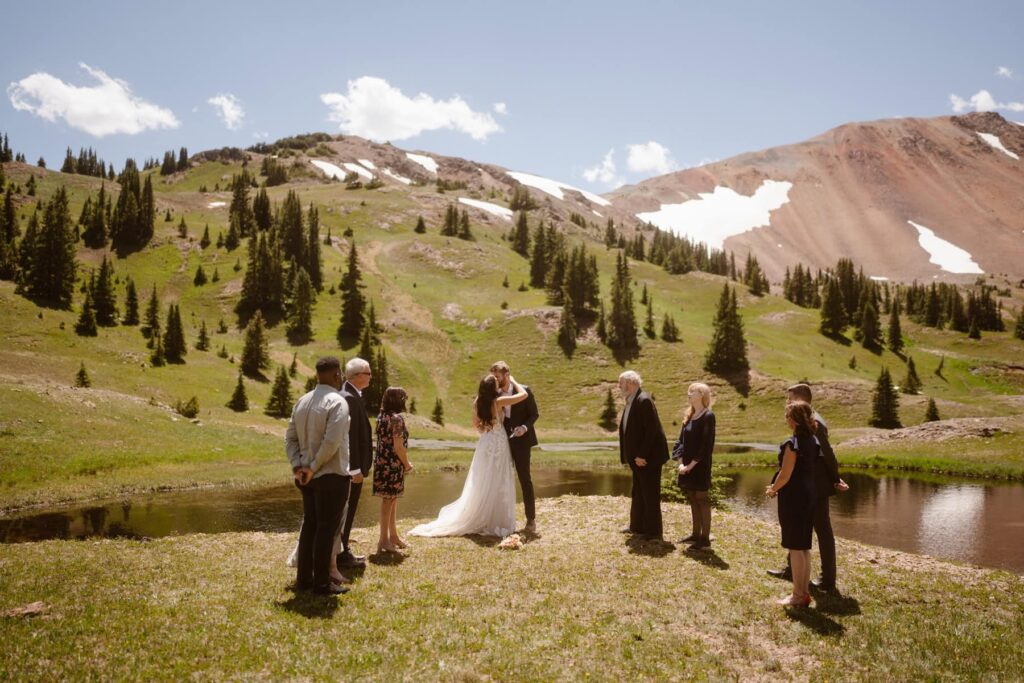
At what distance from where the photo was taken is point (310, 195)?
158m

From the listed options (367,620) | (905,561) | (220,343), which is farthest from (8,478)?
(220,343)

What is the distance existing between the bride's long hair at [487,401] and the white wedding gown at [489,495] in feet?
1.31

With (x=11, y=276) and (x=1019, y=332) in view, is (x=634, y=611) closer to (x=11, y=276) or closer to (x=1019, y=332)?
(x=11, y=276)

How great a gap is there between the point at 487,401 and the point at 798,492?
6594 millimetres

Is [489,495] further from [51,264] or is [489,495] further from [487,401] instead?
[51,264]

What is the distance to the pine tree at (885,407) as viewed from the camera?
6362 cm

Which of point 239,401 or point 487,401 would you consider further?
point 239,401

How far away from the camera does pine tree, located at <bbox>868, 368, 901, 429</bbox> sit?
6362cm

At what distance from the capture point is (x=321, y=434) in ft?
29.9

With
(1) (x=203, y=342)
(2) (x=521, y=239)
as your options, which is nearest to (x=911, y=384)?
(2) (x=521, y=239)

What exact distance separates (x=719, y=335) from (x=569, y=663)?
257 feet

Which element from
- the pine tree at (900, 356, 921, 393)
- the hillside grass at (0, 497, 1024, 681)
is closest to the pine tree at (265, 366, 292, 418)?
the hillside grass at (0, 497, 1024, 681)

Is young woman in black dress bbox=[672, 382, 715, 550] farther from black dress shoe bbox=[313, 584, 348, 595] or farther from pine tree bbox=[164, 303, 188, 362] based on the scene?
pine tree bbox=[164, 303, 188, 362]

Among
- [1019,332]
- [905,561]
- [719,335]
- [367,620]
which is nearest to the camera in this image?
[367,620]
